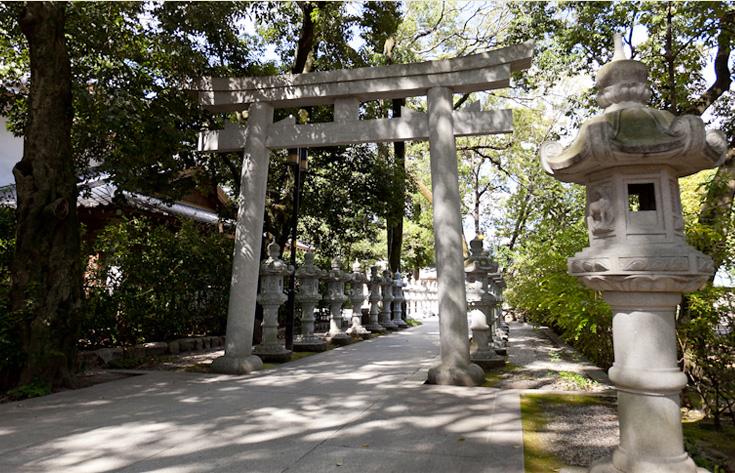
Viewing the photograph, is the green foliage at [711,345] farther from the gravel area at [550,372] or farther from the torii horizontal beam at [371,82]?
the torii horizontal beam at [371,82]

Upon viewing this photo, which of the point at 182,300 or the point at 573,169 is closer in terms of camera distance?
the point at 573,169

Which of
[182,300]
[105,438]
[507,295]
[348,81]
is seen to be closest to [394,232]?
[507,295]

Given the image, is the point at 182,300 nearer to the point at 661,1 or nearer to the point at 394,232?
the point at 394,232

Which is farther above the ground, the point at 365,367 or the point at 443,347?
the point at 443,347

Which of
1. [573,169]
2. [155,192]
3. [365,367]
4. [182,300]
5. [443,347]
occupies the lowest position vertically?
[365,367]

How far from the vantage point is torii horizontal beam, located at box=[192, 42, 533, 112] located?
6.38m

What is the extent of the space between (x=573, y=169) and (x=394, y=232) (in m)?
12.9

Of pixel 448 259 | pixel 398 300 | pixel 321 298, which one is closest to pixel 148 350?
pixel 321 298

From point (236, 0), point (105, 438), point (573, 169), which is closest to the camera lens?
point (573, 169)

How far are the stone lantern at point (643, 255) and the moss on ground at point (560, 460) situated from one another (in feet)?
1.93

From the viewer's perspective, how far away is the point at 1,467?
3.21m

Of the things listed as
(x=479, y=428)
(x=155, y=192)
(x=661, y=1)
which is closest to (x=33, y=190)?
(x=155, y=192)

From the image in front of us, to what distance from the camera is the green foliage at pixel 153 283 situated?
7.91 m

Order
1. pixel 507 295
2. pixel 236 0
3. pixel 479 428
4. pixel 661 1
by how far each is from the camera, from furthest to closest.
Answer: pixel 507 295, pixel 236 0, pixel 661 1, pixel 479 428
